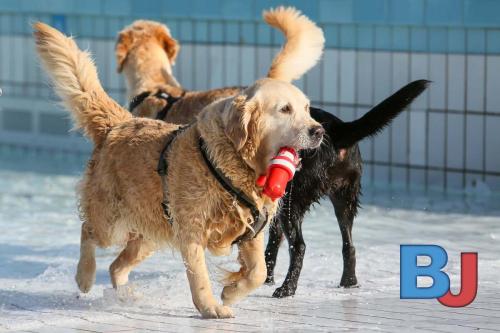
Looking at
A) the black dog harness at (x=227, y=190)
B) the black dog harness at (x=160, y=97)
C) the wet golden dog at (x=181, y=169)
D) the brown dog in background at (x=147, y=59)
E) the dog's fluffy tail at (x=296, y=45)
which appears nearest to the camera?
the wet golden dog at (x=181, y=169)

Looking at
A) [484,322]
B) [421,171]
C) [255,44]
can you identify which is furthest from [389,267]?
[255,44]

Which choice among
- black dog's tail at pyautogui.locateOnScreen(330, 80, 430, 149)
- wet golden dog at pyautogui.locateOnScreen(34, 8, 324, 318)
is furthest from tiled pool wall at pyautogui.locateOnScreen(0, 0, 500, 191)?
wet golden dog at pyautogui.locateOnScreen(34, 8, 324, 318)

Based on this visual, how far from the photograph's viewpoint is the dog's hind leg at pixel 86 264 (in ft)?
22.3

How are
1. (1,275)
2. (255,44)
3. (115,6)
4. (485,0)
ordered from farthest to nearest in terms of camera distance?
1. (115,6)
2. (255,44)
3. (485,0)
4. (1,275)

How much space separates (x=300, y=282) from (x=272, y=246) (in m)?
0.30

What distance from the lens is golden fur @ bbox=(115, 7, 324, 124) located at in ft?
25.1

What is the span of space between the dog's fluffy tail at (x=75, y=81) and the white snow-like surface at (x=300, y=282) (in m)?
0.98

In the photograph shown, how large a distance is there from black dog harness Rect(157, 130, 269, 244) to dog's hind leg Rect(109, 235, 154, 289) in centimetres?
74

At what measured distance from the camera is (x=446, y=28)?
10.9 m

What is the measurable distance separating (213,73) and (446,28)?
286cm

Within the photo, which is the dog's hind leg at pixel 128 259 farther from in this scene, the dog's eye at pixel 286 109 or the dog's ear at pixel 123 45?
the dog's ear at pixel 123 45

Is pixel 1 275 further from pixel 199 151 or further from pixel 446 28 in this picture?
pixel 446 28

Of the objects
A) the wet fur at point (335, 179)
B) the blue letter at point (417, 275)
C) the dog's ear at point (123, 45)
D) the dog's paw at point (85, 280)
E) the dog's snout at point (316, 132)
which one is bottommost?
the dog's paw at point (85, 280)

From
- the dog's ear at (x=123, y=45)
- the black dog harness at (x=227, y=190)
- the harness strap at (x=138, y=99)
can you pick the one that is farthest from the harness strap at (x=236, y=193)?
the dog's ear at (x=123, y=45)
